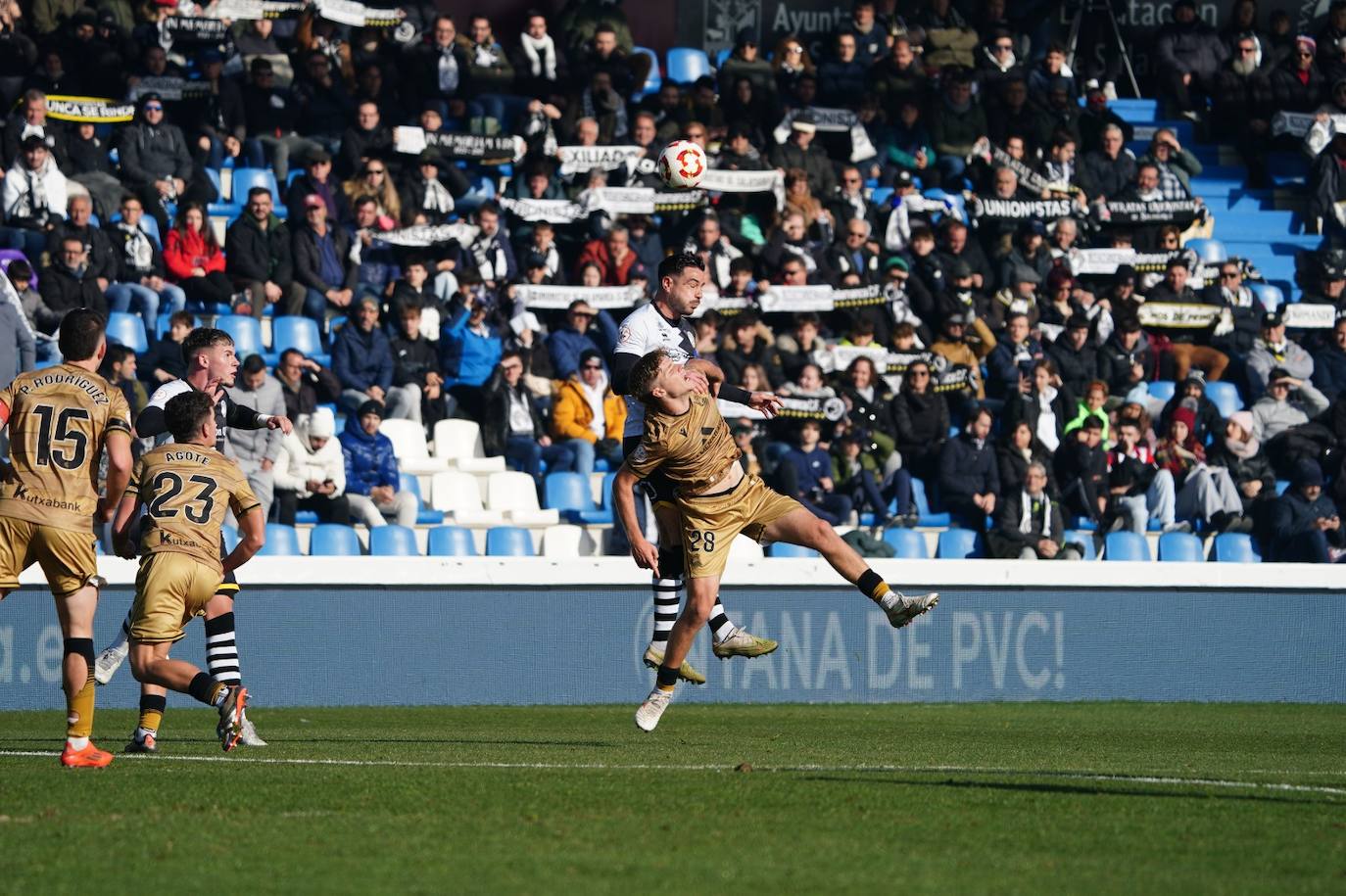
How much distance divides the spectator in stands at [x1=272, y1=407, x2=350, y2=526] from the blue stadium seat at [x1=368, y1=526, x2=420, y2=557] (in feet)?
1.25

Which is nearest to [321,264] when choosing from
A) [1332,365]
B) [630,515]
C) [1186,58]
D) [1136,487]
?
[1136,487]

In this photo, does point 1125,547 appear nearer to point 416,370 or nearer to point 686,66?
point 416,370

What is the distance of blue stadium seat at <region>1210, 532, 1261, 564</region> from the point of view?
1859cm

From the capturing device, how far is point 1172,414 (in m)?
20.1

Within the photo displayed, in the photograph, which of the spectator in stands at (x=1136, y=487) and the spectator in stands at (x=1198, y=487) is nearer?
the spectator in stands at (x=1136, y=487)

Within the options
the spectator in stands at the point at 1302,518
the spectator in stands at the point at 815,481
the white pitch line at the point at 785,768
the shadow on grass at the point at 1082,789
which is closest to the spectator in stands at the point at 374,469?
the spectator in stands at the point at 815,481

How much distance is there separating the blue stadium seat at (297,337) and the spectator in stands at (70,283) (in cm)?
179

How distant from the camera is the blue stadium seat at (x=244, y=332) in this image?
17.9 metres

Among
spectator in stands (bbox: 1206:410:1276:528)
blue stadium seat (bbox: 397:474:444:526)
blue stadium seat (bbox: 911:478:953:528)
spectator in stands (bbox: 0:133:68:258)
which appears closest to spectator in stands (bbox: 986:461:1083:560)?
blue stadium seat (bbox: 911:478:953:528)

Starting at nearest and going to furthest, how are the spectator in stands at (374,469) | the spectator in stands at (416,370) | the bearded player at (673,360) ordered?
the bearded player at (673,360)
the spectator in stands at (374,469)
the spectator in stands at (416,370)

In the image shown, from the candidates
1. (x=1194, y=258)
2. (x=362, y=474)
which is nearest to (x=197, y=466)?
(x=362, y=474)

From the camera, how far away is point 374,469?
54.6 feet

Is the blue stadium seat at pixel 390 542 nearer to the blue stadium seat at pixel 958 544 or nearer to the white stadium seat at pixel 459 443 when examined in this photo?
the white stadium seat at pixel 459 443

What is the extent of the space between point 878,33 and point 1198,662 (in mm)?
11697
